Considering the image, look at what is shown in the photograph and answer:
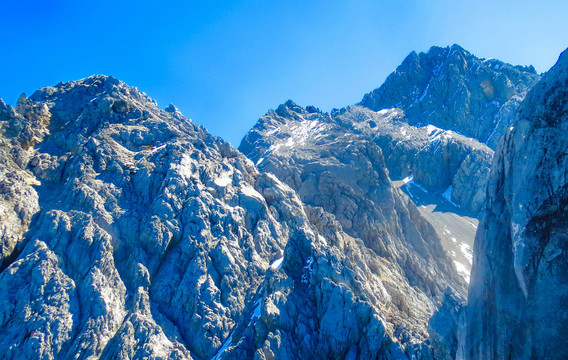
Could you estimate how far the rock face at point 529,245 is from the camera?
14031 mm

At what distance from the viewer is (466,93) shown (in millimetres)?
165250

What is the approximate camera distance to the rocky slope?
123 ft

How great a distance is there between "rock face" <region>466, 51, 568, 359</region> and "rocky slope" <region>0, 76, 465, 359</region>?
39.3 ft

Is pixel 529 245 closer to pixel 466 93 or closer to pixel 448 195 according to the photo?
pixel 448 195


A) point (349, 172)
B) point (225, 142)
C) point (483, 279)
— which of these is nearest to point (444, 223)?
point (349, 172)

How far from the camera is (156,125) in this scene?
72000 mm

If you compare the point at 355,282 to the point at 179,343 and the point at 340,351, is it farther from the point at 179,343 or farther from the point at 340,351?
the point at 179,343

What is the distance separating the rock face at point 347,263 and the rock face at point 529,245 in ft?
74.9

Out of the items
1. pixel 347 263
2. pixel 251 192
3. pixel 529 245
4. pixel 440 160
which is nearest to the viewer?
pixel 529 245

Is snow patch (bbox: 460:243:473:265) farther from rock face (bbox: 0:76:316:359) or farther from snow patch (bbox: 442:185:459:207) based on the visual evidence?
rock face (bbox: 0:76:316:359)

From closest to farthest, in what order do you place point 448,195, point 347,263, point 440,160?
point 347,263
point 448,195
point 440,160

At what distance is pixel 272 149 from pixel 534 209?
115553mm

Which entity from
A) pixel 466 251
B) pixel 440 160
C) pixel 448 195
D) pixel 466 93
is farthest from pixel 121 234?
pixel 466 93

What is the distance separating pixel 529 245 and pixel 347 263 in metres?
34.6
